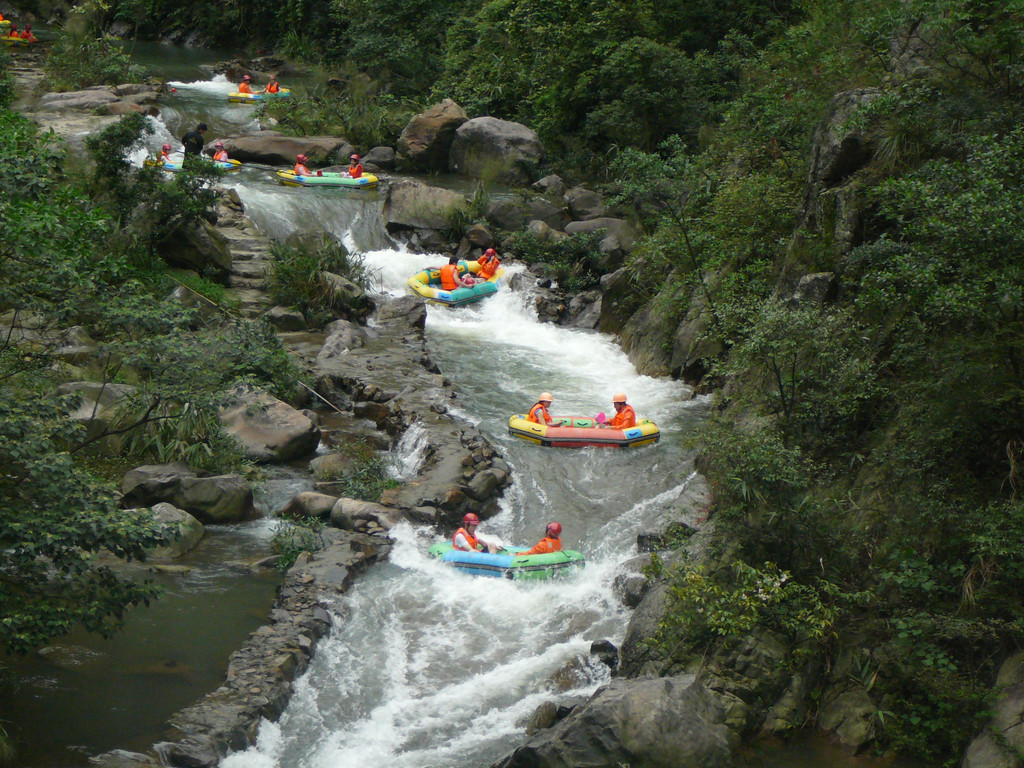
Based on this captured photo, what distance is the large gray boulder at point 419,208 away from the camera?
74.0 feet

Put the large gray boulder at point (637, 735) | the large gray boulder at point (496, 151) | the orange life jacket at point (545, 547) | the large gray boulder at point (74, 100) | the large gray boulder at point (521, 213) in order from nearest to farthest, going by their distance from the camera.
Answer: the large gray boulder at point (637, 735)
the orange life jacket at point (545, 547)
the large gray boulder at point (521, 213)
the large gray boulder at point (74, 100)
the large gray boulder at point (496, 151)

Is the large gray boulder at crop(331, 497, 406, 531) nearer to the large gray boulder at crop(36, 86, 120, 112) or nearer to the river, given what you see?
the river

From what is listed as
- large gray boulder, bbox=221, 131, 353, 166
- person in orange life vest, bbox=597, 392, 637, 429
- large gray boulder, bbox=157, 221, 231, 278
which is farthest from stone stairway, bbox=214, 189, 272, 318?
person in orange life vest, bbox=597, 392, 637, 429

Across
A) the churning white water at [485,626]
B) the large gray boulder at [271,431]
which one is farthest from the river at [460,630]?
the large gray boulder at [271,431]

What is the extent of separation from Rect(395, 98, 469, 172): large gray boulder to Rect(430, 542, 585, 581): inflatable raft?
58.1ft

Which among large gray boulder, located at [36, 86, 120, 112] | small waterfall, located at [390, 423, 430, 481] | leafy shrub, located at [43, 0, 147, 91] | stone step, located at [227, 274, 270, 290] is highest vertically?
leafy shrub, located at [43, 0, 147, 91]

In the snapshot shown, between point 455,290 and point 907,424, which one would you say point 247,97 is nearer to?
point 455,290

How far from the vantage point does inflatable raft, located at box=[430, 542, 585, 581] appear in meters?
10.7

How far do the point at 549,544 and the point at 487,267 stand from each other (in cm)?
1103

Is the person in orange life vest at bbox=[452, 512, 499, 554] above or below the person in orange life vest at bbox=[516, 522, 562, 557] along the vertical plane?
below

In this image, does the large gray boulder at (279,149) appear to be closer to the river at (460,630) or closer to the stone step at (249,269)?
the stone step at (249,269)

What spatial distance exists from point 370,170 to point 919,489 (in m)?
19.9

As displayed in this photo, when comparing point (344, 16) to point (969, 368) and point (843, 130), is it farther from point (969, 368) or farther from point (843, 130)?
point (969, 368)

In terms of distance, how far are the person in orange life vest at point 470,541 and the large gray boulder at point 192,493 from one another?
263cm
